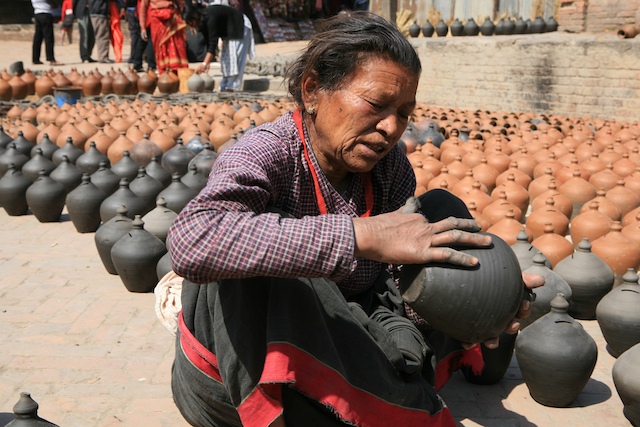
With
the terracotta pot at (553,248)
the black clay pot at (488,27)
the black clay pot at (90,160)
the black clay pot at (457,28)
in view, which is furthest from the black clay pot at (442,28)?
the terracotta pot at (553,248)

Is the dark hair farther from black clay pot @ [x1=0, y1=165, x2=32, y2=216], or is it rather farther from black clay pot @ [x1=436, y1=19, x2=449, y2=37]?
black clay pot @ [x1=436, y1=19, x2=449, y2=37]

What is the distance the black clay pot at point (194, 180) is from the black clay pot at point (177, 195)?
0.27m

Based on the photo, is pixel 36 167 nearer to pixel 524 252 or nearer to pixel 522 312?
pixel 524 252

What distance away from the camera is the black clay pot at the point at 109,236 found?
4.66 meters

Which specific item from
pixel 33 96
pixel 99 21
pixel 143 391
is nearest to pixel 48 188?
pixel 143 391

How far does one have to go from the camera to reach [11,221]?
6.21 meters

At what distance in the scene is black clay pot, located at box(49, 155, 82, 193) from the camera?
641cm

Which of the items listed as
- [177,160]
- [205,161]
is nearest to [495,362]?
[205,161]

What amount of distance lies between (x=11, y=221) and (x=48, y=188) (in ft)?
1.75

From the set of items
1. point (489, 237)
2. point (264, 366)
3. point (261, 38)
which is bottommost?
point (261, 38)

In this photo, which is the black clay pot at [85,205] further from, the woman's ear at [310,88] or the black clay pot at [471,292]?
the black clay pot at [471,292]

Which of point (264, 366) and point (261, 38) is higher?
point (264, 366)

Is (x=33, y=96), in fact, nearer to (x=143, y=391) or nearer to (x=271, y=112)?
(x=271, y=112)

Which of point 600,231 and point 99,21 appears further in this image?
point 99,21
